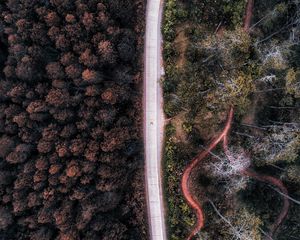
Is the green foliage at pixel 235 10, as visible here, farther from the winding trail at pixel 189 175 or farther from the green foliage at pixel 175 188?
the green foliage at pixel 175 188

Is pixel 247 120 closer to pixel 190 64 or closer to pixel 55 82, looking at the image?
pixel 190 64

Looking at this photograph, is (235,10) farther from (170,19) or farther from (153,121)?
(153,121)

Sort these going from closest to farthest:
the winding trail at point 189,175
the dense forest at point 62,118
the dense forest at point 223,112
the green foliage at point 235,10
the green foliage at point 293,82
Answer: the green foliage at point 293,82 → the dense forest at point 62,118 → the dense forest at point 223,112 → the green foliage at point 235,10 → the winding trail at point 189,175

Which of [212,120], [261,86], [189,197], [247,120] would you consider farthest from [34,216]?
[261,86]

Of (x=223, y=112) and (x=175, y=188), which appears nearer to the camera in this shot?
(x=223, y=112)

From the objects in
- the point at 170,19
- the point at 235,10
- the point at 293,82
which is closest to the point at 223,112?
the point at 293,82

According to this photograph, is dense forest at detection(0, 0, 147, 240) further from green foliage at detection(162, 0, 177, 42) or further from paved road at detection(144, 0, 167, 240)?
green foliage at detection(162, 0, 177, 42)

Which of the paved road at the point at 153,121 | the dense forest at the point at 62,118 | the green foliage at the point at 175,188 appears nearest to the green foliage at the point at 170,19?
the paved road at the point at 153,121
